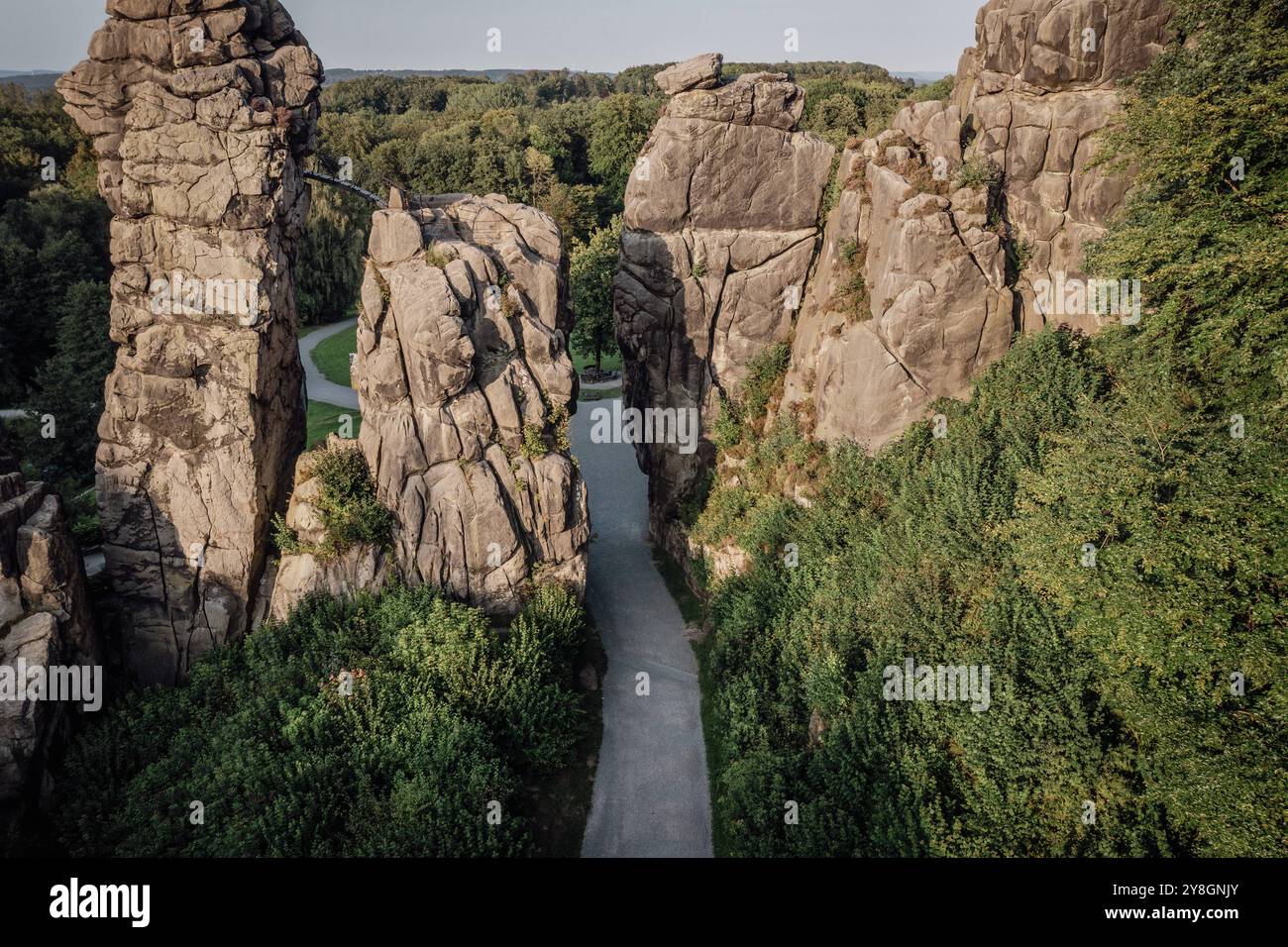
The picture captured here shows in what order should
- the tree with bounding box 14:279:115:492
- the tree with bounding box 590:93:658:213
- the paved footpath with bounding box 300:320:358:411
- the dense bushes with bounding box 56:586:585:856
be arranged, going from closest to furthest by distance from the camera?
the dense bushes with bounding box 56:586:585:856 → the tree with bounding box 14:279:115:492 → the paved footpath with bounding box 300:320:358:411 → the tree with bounding box 590:93:658:213

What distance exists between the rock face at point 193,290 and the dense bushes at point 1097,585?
56.5ft

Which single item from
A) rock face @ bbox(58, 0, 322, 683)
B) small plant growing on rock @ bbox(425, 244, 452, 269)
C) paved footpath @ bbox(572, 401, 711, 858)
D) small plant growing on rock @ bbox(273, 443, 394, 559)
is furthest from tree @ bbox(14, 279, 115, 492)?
paved footpath @ bbox(572, 401, 711, 858)

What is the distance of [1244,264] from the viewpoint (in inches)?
647

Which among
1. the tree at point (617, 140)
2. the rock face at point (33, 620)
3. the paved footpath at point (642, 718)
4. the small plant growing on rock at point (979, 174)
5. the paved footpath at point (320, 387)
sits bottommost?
the paved footpath at point (642, 718)

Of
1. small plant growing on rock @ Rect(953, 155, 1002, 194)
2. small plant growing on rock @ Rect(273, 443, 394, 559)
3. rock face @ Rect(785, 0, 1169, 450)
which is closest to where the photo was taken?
small plant growing on rock @ Rect(273, 443, 394, 559)

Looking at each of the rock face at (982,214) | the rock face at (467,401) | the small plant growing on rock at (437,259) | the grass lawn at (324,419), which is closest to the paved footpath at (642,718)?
the rock face at (467,401)

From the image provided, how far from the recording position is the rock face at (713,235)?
2866 cm

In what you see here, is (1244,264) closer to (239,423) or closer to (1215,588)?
(1215,588)

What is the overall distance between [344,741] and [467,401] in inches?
423

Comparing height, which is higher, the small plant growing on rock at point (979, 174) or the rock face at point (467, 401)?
the small plant growing on rock at point (979, 174)

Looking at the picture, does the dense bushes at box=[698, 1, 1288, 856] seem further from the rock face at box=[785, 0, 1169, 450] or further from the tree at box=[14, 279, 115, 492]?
the tree at box=[14, 279, 115, 492]

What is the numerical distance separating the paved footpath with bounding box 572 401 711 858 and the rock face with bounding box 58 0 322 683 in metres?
13.0

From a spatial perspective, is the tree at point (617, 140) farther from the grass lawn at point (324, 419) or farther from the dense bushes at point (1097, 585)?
the dense bushes at point (1097, 585)

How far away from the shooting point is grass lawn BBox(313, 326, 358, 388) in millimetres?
50531
